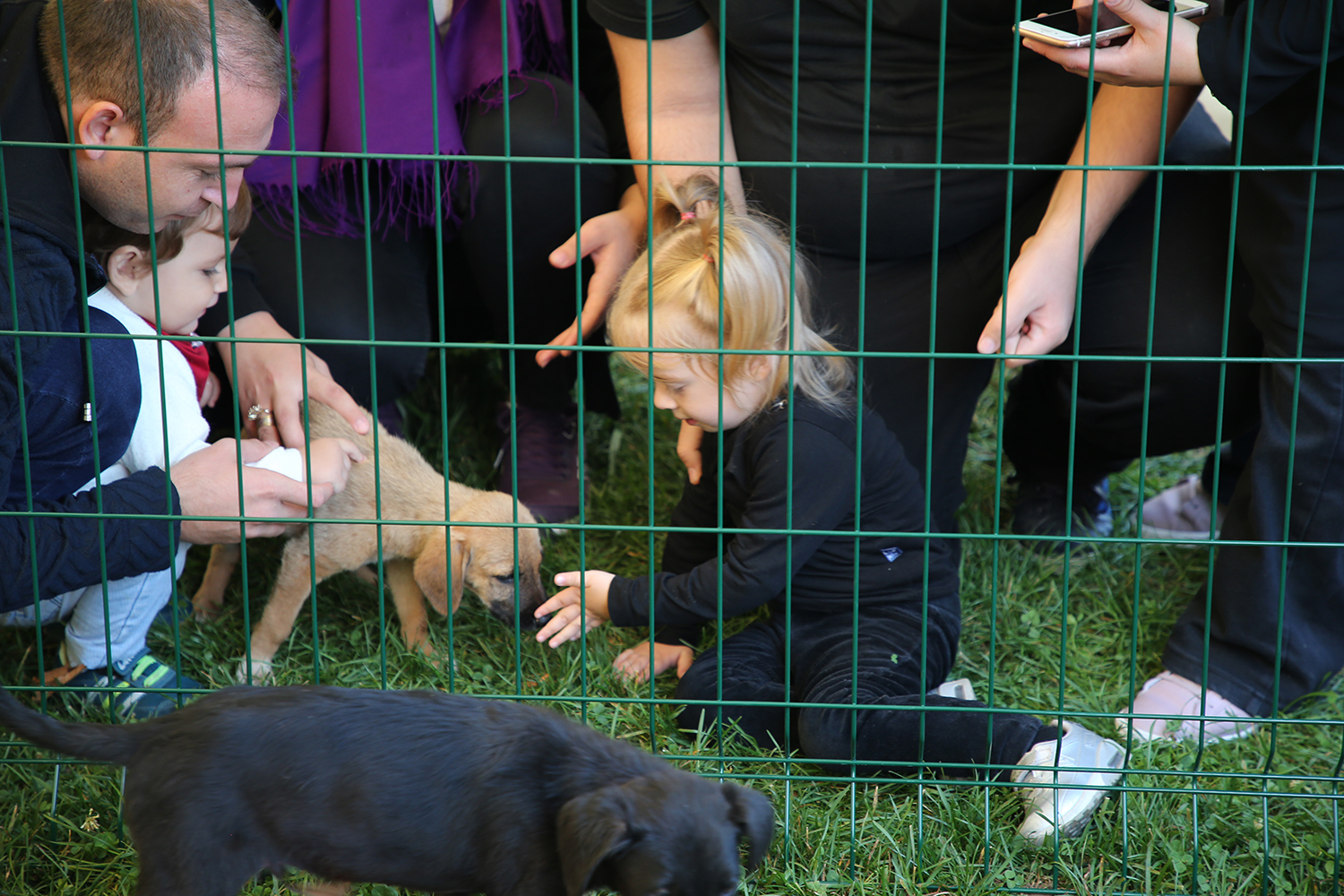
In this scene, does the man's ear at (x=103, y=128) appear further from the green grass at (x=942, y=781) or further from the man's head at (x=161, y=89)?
the green grass at (x=942, y=781)

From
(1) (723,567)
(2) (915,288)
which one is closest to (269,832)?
(1) (723,567)

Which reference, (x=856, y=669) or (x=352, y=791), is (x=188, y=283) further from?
(x=856, y=669)

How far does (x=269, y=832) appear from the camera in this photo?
1.72 m

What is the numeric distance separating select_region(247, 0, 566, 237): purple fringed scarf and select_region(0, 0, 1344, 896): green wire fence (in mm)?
62

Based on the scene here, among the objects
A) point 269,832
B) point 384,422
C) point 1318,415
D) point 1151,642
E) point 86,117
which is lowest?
point 1151,642

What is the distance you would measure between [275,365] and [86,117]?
33.8 inches

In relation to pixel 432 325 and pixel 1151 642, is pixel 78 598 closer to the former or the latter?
pixel 432 325

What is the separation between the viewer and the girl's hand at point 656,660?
2.82m

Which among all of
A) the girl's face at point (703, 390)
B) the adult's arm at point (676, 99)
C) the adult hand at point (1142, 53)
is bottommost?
the girl's face at point (703, 390)

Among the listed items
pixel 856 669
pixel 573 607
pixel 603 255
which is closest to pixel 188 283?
pixel 603 255

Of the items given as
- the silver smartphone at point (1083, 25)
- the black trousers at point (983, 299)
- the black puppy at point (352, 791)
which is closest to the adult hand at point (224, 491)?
the black puppy at point (352, 791)

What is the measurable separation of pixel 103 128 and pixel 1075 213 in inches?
78.6

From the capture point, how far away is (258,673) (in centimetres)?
282

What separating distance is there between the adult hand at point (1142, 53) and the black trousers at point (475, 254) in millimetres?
1349
